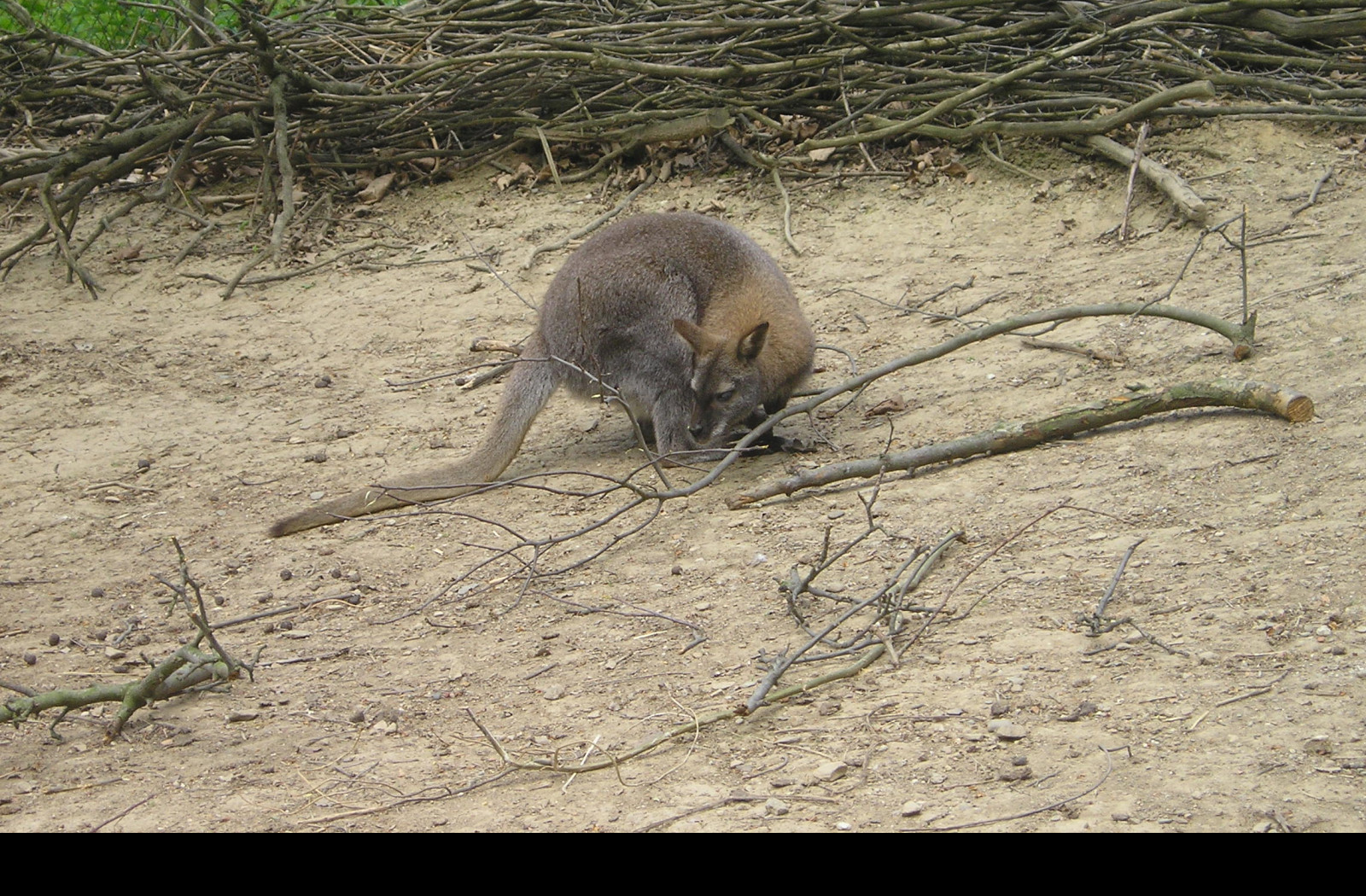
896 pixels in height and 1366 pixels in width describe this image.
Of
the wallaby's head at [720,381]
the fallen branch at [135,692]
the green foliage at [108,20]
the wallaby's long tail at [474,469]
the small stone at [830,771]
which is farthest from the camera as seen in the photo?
the green foliage at [108,20]

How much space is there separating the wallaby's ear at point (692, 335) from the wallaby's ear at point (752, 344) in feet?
0.52

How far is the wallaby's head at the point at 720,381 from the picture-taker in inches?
222

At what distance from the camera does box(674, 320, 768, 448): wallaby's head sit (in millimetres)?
5645

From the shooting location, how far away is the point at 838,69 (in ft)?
27.9

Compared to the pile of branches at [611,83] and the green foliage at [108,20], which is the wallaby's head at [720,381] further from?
the green foliage at [108,20]

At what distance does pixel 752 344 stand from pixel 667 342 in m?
0.42

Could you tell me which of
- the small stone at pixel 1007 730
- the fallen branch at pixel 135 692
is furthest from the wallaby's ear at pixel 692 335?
the small stone at pixel 1007 730

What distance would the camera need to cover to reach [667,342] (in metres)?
5.79

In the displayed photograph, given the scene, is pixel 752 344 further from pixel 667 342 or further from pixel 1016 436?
pixel 1016 436

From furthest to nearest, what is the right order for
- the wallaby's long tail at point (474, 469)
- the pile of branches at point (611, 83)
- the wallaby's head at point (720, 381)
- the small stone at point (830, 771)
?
1. the pile of branches at point (611, 83)
2. the wallaby's head at point (720, 381)
3. the wallaby's long tail at point (474, 469)
4. the small stone at point (830, 771)

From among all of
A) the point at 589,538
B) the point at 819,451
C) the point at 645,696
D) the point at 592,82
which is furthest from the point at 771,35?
the point at 645,696

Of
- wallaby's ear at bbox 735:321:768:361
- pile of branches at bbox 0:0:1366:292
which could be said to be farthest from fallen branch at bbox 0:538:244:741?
pile of branches at bbox 0:0:1366:292

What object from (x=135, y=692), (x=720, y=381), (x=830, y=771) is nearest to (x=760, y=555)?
(x=720, y=381)

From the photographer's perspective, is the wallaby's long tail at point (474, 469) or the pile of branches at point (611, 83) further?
the pile of branches at point (611, 83)
